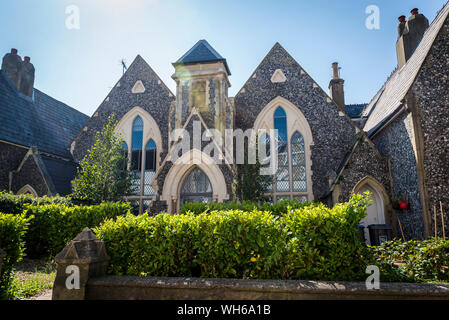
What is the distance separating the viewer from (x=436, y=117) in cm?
1035

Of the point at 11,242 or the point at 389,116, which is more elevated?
the point at 389,116

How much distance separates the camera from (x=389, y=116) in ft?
40.7

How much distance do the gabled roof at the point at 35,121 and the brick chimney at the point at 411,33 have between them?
67.7 feet

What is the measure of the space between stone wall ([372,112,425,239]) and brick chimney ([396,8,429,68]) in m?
5.52

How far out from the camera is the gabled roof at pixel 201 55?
15102 millimetres

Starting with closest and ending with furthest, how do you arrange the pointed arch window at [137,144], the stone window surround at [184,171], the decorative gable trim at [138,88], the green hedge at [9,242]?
the green hedge at [9,242] → the stone window surround at [184,171] → the pointed arch window at [137,144] → the decorative gable trim at [138,88]

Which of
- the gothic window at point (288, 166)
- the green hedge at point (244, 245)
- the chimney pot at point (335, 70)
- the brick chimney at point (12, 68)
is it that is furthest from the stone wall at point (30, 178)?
the chimney pot at point (335, 70)

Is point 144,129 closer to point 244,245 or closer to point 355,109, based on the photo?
point 244,245

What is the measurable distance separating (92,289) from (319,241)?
3305 millimetres

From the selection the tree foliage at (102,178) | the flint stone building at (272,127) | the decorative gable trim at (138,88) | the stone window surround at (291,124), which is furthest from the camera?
the decorative gable trim at (138,88)

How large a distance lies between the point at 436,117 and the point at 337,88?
6.92 metres

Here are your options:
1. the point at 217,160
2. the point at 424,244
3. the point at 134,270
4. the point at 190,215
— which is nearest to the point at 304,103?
the point at 217,160

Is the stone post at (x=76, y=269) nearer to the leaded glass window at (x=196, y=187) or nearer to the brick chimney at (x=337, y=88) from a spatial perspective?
the leaded glass window at (x=196, y=187)

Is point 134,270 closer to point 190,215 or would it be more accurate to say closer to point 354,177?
point 190,215
